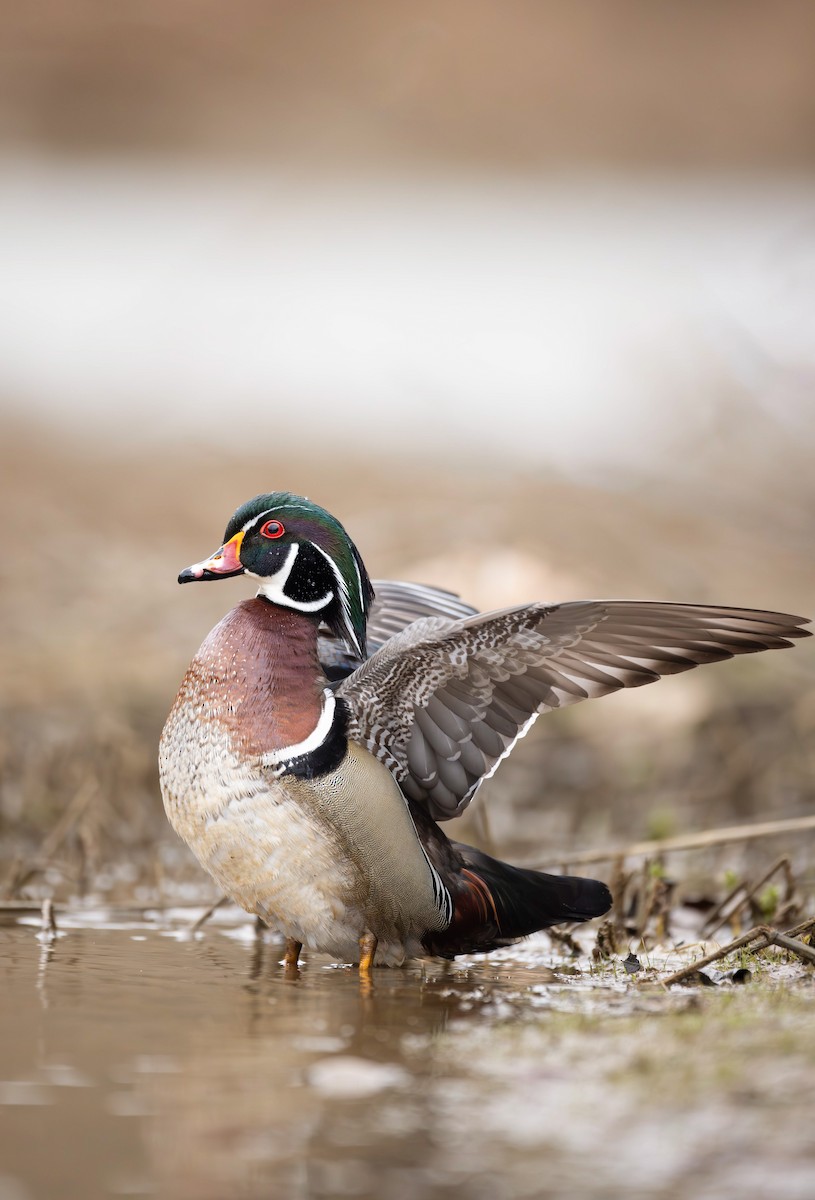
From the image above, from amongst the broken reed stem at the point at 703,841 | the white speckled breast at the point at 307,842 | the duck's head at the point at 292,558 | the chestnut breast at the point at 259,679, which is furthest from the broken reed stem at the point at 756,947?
the duck's head at the point at 292,558

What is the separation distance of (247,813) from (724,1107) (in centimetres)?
143

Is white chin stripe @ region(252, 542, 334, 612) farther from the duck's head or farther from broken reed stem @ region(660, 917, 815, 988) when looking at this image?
broken reed stem @ region(660, 917, 815, 988)

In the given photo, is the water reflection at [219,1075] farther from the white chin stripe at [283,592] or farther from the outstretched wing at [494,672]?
the white chin stripe at [283,592]

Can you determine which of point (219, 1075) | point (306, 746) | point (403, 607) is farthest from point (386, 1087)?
point (403, 607)

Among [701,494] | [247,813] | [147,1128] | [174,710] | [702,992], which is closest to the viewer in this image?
[147,1128]

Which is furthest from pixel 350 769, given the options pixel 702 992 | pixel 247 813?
pixel 702 992

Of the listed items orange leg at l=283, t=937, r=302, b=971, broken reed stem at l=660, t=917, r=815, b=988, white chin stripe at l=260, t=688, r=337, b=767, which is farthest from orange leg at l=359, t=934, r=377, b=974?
broken reed stem at l=660, t=917, r=815, b=988

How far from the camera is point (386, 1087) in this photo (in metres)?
2.14

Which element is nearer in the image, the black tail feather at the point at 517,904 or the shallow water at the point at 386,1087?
the shallow water at the point at 386,1087

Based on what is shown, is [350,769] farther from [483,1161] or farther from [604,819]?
[604,819]

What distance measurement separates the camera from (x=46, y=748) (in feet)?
17.5

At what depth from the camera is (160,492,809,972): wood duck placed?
124 inches

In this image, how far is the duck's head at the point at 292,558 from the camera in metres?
3.47

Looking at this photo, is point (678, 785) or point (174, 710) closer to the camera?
point (174, 710)
